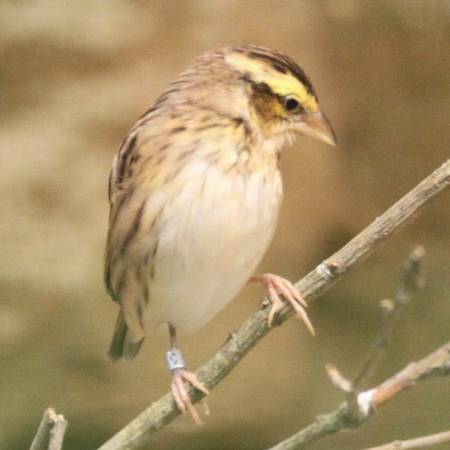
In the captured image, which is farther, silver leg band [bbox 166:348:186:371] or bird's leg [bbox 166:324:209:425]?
silver leg band [bbox 166:348:186:371]

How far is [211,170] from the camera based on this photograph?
1.35 m

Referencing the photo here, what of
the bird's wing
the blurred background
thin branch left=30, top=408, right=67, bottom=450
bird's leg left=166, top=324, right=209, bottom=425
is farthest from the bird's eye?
the blurred background

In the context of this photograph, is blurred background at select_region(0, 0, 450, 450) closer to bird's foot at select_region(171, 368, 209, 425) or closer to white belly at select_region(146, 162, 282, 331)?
white belly at select_region(146, 162, 282, 331)

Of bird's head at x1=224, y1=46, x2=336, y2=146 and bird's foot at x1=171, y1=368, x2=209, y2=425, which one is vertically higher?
bird's head at x1=224, y1=46, x2=336, y2=146

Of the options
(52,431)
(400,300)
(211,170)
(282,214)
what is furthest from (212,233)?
(282,214)

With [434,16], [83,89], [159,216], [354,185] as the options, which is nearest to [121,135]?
[83,89]

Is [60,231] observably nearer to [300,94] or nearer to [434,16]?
[434,16]

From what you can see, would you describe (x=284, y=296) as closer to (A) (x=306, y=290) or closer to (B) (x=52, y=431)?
(A) (x=306, y=290)

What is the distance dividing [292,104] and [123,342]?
57cm

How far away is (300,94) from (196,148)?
15cm

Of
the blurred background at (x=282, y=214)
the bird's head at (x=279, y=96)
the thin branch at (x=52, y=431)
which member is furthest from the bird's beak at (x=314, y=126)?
the blurred background at (x=282, y=214)

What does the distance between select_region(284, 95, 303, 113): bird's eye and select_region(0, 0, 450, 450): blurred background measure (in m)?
0.85

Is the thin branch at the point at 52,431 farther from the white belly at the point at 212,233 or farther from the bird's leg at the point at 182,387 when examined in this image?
the white belly at the point at 212,233

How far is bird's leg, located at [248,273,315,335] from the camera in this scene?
1.18 metres
